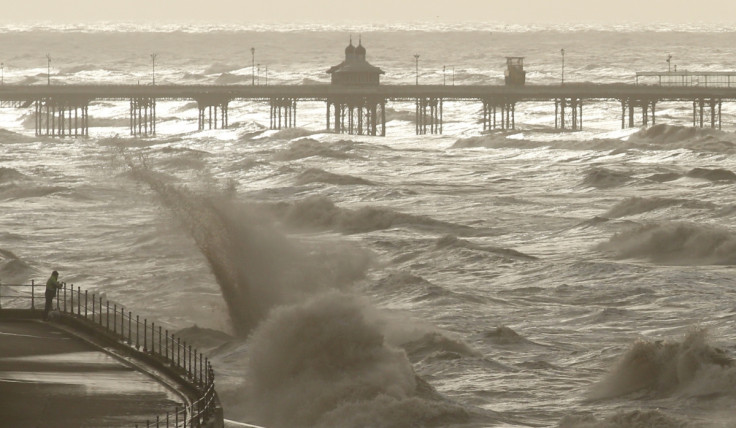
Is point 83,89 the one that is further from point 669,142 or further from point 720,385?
point 720,385

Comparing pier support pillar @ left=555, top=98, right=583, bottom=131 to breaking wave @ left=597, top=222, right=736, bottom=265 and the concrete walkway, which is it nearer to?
breaking wave @ left=597, top=222, right=736, bottom=265

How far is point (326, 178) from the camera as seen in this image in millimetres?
88875

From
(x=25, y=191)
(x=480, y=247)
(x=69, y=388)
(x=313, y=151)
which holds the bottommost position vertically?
(x=313, y=151)

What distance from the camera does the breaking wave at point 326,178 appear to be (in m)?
86.7

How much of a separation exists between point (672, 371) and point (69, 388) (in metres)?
13.4

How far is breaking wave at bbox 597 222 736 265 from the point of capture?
53.8 m

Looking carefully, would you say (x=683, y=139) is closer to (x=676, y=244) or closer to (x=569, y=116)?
(x=569, y=116)

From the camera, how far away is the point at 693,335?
35.7m

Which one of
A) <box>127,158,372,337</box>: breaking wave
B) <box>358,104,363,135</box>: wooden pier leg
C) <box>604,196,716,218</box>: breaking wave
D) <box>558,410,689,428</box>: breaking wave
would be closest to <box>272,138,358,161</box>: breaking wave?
<box>358,104,363,135</box>: wooden pier leg

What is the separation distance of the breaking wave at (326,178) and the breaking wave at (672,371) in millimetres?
51078

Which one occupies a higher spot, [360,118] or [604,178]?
[604,178]

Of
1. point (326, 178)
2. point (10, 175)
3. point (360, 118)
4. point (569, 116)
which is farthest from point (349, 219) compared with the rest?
point (569, 116)

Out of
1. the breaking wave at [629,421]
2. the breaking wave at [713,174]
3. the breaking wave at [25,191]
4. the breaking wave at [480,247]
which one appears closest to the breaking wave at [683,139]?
the breaking wave at [713,174]

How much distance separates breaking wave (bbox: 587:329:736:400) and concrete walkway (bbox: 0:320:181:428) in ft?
32.6
